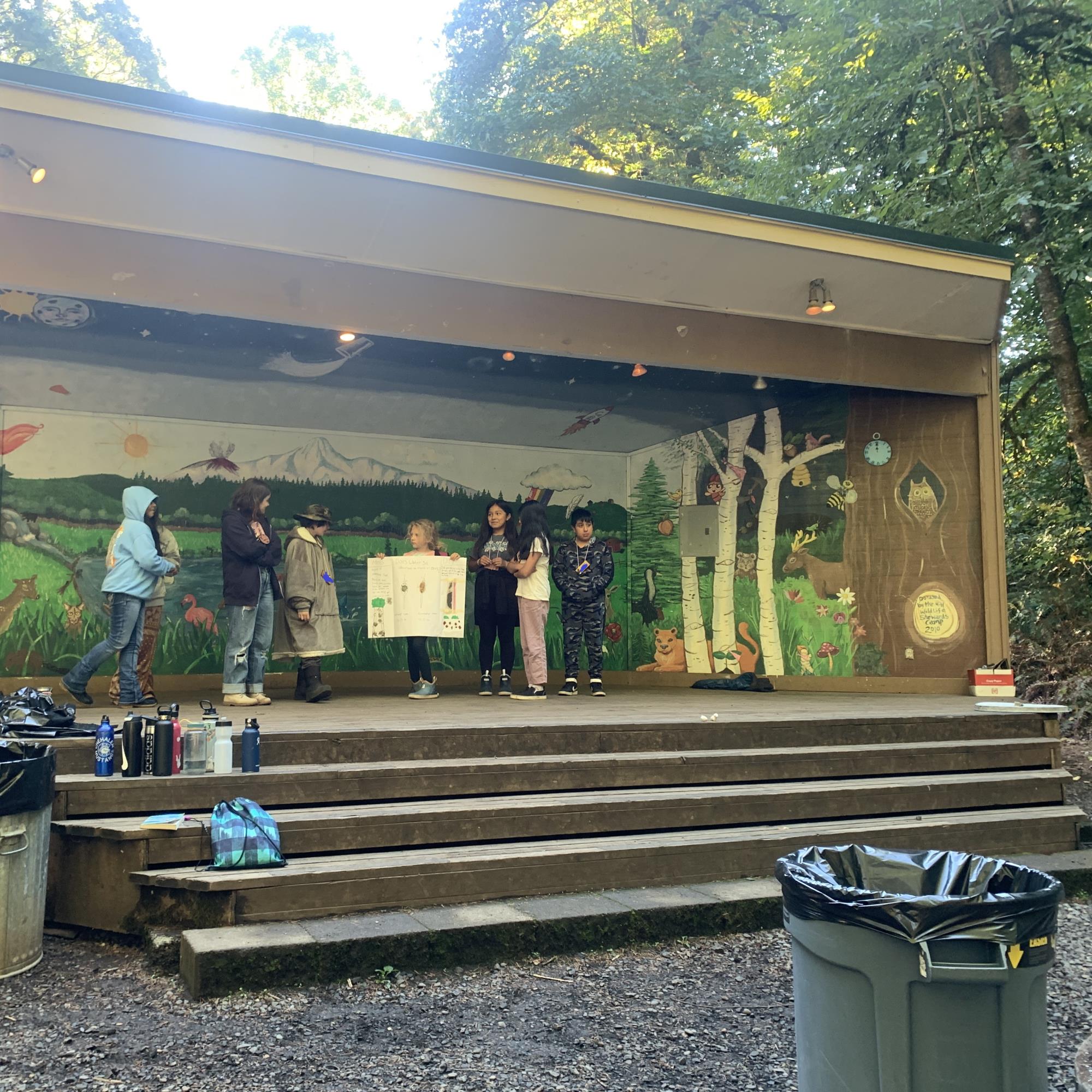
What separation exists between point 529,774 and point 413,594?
11.2 ft

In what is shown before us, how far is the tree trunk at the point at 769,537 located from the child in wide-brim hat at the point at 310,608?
16.1ft

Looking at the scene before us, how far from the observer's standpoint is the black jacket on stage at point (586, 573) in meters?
8.93

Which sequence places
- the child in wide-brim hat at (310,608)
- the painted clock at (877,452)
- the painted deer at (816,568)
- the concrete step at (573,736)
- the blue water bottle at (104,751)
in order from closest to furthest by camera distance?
1. the blue water bottle at (104,751)
2. the concrete step at (573,736)
3. the child in wide-brim hat at (310,608)
4. the painted clock at (877,452)
5. the painted deer at (816,568)

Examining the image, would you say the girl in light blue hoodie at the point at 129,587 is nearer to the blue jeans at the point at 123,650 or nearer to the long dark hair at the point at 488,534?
the blue jeans at the point at 123,650

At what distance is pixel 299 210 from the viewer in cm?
673

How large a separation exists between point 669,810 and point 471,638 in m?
5.63

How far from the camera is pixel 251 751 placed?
5066 millimetres

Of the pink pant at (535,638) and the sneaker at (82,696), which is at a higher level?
the pink pant at (535,638)

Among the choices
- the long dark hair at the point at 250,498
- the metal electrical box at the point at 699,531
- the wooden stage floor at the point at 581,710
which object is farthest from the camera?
the metal electrical box at the point at 699,531

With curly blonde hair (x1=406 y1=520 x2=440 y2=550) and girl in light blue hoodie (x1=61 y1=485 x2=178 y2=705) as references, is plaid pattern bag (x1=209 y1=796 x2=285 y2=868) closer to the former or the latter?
girl in light blue hoodie (x1=61 y1=485 x2=178 y2=705)

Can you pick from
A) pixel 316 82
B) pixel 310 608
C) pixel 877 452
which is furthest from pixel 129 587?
pixel 316 82

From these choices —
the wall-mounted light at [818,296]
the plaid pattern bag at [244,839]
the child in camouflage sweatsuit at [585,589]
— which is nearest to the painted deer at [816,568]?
the child in camouflage sweatsuit at [585,589]

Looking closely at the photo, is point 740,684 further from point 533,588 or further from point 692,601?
point 533,588

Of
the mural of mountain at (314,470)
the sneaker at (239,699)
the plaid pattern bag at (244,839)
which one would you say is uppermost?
the mural of mountain at (314,470)
